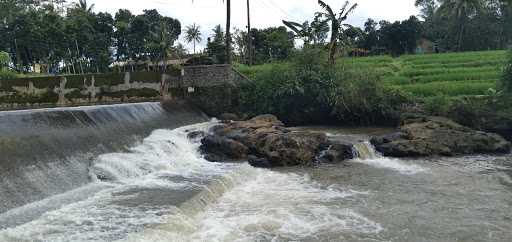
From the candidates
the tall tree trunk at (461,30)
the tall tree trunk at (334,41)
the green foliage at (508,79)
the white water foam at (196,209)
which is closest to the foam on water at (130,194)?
the white water foam at (196,209)

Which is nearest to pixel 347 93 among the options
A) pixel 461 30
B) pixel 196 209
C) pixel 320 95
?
pixel 320 95

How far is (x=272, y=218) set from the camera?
350 inches

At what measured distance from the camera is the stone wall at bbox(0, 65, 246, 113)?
2316 cm

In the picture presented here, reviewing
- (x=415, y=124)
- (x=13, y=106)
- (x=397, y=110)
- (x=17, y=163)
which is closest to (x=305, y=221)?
(x=17, y=163)

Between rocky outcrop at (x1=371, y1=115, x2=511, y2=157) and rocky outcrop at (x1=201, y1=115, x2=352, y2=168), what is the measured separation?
187cm

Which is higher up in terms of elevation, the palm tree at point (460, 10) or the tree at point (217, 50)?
the palm tree at point (460, 10)

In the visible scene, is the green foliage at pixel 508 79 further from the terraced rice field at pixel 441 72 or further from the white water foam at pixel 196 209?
the white water foam at pixel 196 209

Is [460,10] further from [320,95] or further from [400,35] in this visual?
[320,95]

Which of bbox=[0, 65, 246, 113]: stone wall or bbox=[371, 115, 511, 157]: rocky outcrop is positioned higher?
bbox=[0, 65, 246, 113]: stone wall

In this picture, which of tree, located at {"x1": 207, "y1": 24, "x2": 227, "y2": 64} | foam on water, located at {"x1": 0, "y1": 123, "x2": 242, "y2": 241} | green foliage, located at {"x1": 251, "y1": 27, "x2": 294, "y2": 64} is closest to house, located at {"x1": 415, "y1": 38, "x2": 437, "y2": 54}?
green foliage, located at {"x1": 251, "y1": 27, "x2": 294, "y2": 64}

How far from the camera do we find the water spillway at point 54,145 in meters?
9.47

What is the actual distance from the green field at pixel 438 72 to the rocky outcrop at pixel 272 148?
863cm

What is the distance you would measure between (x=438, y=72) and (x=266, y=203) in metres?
24.5

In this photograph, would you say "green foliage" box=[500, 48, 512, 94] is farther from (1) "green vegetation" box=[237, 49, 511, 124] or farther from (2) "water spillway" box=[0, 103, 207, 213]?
(2) "water spillway" box=[0, 103, 207, 213]
